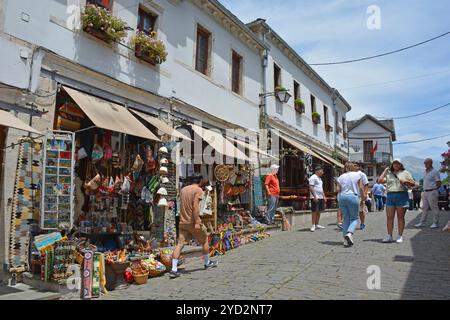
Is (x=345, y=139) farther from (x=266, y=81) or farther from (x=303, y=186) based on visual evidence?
(x=266, y=81)

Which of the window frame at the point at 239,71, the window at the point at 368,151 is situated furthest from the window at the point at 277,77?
the window at the point at 368,151

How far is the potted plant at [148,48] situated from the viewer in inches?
315

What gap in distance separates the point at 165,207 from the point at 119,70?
10.2 ft

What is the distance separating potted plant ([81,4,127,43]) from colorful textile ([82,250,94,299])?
426 centimetres

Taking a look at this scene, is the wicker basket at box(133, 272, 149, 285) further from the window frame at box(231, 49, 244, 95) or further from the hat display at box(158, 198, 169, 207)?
the window frame at box(231, 49, 244, 95)

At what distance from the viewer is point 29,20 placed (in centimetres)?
598

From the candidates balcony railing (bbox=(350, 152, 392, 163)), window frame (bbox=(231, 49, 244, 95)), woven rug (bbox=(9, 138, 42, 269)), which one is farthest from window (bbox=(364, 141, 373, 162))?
woven rug (bbox=(9, 138, 42, 269))

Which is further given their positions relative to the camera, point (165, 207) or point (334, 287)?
point (165, 207)

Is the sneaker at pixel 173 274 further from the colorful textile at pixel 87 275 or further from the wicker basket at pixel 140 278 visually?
the colorful textile at pixel 87 275

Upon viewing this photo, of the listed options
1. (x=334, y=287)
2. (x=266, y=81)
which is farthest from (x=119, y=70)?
(x=266, y=81)

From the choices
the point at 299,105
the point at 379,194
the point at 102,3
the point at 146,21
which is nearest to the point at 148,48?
the point at 146,21

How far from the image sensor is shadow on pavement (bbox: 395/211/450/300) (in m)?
4.37

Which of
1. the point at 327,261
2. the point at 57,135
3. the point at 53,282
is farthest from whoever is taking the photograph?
the point at 327,261

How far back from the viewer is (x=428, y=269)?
544cm
